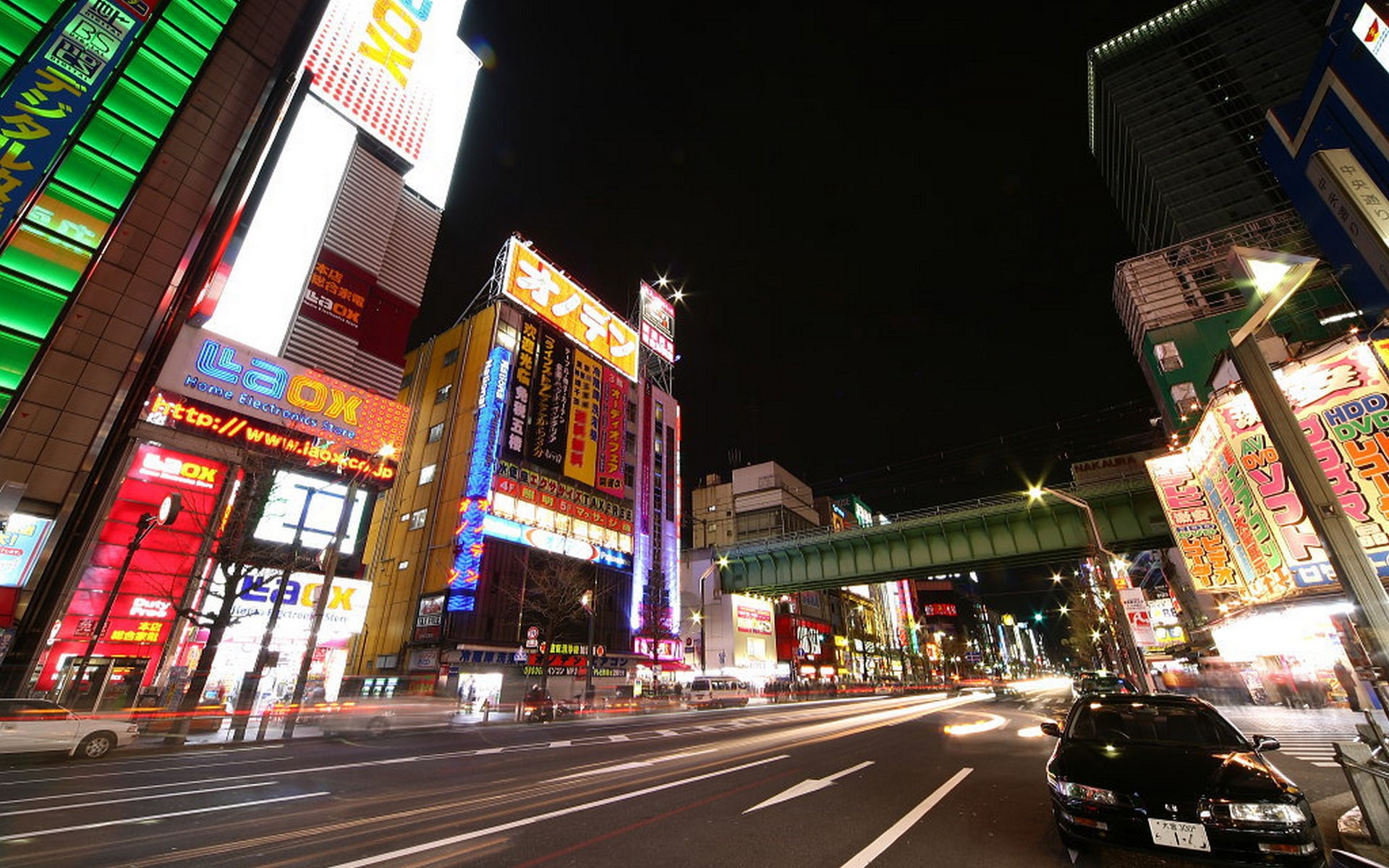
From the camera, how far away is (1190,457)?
22500mm

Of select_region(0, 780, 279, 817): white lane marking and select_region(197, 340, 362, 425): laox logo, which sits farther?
select_region(197, 340, 362, 425): laox logo

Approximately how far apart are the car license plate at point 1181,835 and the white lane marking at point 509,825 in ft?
21.5

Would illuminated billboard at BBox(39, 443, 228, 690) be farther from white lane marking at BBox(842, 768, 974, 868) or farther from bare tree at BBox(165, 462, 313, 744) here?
white lane marking at BBox(842, 768, 974, 868)

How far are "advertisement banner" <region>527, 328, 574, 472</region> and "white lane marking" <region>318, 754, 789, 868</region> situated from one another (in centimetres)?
3727

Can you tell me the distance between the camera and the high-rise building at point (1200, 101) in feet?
204

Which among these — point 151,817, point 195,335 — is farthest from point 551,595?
point 151,817

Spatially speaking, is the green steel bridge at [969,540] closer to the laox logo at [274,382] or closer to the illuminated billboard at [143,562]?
the laox logo at [274,382]

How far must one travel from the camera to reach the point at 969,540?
3572cm

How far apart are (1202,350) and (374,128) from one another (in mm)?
72782

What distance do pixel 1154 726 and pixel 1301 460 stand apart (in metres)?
3.83

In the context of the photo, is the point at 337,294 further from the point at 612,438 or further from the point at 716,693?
the point at 716,693

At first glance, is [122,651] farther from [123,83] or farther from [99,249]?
[123,83]

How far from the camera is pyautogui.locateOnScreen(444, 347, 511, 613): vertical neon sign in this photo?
3716 centimetres

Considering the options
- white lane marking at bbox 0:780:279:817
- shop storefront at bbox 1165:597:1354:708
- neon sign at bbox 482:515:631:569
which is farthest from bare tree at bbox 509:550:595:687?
shop storefront at bbox 1165:597:1354:708
